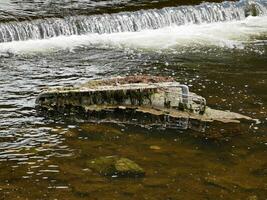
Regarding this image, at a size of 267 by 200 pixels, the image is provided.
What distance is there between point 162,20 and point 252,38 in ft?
12.9

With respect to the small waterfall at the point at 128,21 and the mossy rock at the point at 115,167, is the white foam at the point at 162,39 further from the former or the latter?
the mossy rock at the point at 115,167

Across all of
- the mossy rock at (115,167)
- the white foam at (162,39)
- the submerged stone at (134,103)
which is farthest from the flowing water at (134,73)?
→ the submerged stone at (134,103)

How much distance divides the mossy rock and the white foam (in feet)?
29.7

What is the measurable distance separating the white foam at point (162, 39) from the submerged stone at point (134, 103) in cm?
646

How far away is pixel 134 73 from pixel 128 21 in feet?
21.8

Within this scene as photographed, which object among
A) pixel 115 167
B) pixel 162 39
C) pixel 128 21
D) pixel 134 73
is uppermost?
pixel 128 21

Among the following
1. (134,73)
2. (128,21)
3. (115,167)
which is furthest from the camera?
(128,21)

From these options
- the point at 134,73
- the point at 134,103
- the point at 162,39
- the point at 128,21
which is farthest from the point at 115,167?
the point at 128,21

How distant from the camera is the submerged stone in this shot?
473 inches

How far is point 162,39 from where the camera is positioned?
2069 cm

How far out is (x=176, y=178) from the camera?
31.2ft

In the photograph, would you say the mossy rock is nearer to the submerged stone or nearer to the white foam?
the submerged stone

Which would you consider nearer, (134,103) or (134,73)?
(134,103)

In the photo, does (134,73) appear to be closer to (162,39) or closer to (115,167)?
(162,39)
